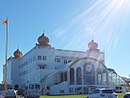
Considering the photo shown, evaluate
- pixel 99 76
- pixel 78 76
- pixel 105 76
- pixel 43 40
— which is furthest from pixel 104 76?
pixel 43 40

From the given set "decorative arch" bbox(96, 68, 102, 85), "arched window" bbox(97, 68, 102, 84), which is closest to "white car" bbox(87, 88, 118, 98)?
"decorative arch" bbox(96, 68, 102, 85)

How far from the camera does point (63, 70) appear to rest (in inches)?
3100

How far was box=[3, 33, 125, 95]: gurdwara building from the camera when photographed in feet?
246

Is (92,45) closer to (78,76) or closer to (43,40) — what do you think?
(43,40)

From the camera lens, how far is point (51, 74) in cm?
8056

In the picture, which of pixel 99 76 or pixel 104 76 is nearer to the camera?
pixel 99 76

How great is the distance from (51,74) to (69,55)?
13.6 metres

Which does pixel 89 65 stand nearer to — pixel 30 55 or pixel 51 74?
pixel 51 74

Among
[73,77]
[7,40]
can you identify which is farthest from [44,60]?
[7,40]

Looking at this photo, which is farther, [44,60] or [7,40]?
[44,60]

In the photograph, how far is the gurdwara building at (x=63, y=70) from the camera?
74.9 m

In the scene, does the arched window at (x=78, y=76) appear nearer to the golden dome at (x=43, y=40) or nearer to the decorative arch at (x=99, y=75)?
the decorative arch at (x=99, y=75)

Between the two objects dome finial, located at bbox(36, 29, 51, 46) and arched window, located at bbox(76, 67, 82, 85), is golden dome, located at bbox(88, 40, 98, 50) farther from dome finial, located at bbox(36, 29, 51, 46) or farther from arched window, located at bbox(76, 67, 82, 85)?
arched window, located at bbox(76, 67, 82, 85)

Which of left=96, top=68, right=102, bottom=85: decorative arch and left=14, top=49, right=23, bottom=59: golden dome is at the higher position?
left=14, top=49, right=23, bottom=59: golden dome
